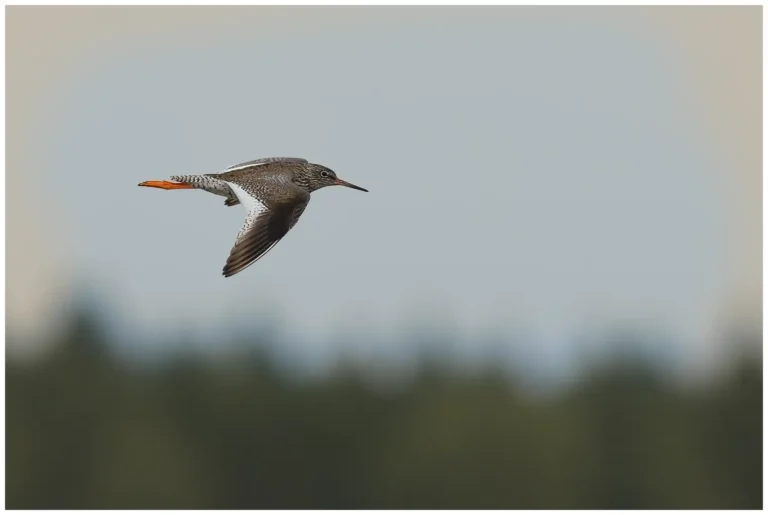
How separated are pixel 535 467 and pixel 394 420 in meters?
8.92

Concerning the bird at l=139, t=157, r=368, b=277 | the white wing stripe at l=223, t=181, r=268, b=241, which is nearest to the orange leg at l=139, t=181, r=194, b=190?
the bird at l=139, t=157, r=368, b=277

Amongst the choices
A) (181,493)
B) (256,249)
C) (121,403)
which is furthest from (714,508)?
(256,249)

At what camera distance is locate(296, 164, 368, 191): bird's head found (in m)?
17.7

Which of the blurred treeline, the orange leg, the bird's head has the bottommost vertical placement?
the blurred treeline

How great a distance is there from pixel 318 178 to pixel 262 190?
163 cm

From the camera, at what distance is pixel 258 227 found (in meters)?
15.6

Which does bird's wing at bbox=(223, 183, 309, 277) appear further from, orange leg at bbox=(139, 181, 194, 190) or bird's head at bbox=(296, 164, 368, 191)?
bird's head at bbox=(296, 164, 368, 191)

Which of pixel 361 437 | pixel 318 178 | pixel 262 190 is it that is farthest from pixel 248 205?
pixel 361 437

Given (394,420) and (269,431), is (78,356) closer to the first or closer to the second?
(269,431)

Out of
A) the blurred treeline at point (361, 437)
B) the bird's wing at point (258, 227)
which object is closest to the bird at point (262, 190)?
the bird's wing at point (258, 227)

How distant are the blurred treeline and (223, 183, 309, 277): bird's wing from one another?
31.9 meters

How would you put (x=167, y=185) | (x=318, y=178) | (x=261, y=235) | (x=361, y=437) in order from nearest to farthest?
1. (x=261, y=235)
2. (x=167, y=185)
3. (x=318, y=178)
4. (x=361, y=437)

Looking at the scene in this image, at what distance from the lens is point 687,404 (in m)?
59.5

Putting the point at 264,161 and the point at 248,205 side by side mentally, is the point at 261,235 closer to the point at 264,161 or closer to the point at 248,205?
the point at 248,205
